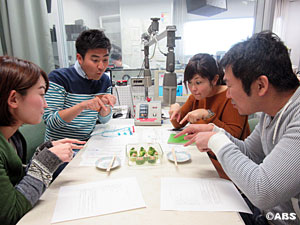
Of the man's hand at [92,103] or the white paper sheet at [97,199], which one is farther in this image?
the man's hand at [92,103]

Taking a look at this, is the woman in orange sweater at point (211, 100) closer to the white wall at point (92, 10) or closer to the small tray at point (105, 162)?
the small tray at point (105, 162)

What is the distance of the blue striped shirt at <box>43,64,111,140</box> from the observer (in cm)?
133

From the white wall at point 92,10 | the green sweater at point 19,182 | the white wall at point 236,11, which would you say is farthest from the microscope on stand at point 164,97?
the white wall at point 236,11

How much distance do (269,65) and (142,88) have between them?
59.4 inches

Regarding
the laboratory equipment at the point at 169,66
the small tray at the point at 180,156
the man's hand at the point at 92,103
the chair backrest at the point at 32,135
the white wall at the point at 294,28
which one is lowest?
the chair backrest at the point at 32,135

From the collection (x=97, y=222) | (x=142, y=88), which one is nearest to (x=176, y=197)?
(x=97, y=222)

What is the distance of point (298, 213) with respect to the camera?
0.70m

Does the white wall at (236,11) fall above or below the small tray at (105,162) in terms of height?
above

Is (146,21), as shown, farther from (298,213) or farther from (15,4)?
(298,213)

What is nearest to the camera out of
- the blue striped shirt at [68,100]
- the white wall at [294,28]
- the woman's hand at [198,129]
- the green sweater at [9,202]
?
the green sweater at [9,202]

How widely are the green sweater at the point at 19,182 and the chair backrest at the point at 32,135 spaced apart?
0.59 meters

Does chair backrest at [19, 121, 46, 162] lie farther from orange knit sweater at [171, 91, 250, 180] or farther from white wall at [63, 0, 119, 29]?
white wall at [63, 0, 119, 29]

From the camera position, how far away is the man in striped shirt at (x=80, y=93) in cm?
130

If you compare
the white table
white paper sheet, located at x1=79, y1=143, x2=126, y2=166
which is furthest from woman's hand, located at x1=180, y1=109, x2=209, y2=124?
white paper sheet, located at x1=79, y1=143, x2=126, y2=166
